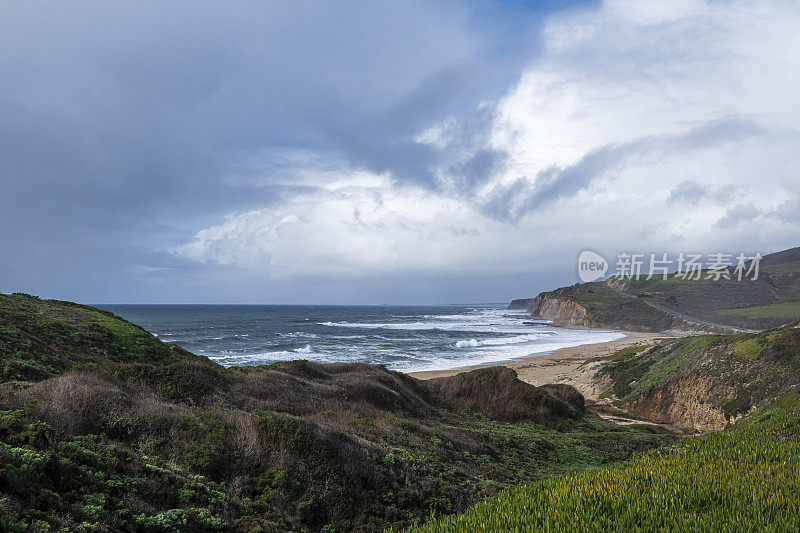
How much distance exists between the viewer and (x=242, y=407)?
1031cm

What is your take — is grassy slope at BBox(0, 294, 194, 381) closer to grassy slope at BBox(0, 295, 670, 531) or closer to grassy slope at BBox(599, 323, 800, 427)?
grassy slope at BBox(0, 295, 670, 531)

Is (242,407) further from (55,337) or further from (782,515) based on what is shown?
(782,515)

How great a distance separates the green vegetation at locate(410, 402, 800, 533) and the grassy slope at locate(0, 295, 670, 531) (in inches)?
101

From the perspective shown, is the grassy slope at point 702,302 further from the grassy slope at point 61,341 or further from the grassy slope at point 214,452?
the grassy slope at point 61,341

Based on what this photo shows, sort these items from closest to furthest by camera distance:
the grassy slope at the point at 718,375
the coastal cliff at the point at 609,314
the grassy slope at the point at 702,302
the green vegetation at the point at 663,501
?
the green vegetation at the point at 663,501 < the grassy slope at the point at 718,375 < the grassy slope at the point at 702,302 < the coastal cliff at the point at 609,314

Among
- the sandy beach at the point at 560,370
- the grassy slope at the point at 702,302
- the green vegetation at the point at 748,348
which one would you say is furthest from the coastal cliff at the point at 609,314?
the green vegetation at the point at 748,348

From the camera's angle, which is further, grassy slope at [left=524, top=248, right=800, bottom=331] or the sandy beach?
grassy slope at [left=524, top=248, right=800, bottom=331]

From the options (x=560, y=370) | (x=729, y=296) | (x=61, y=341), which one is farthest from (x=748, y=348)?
(x=729, y=296)

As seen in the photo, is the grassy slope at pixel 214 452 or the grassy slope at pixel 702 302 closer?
the grassy slope at pixel 214 452

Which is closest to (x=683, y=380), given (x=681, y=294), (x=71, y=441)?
(x=71, y=441)

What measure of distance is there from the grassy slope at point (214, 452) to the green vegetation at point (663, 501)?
8.45ft

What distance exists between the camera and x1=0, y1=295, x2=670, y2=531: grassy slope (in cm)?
510

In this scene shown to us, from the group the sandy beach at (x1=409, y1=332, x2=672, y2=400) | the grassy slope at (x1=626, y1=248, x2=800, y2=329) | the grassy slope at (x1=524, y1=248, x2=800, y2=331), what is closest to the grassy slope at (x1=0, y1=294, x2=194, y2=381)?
the sandy beach at (x1=409, y1=332, x2=672, y2=400)

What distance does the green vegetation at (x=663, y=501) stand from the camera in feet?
12.9
